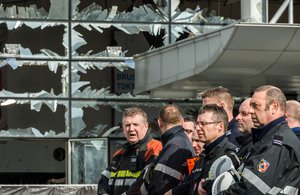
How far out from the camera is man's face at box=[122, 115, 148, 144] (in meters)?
11.1

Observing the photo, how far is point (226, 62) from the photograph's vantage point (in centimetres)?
2042

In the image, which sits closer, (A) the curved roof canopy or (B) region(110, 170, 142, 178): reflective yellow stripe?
(B) region(110, 170, 142, 178): reflective yellow stripe

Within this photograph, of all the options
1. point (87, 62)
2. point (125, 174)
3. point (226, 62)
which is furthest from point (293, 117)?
point (87, 62)

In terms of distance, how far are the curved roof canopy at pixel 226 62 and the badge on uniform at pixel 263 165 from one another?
36.5ft

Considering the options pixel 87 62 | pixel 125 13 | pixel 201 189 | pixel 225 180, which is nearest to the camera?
pixel 225 180

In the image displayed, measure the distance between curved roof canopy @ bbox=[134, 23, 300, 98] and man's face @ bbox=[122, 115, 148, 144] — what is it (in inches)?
318

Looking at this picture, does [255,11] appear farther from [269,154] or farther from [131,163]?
[269,154]

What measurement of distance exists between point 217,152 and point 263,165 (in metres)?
1.21

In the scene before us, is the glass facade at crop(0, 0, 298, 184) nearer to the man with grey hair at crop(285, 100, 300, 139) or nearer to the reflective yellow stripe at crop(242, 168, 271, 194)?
the man with grey hair at crop(285, 100, 300, 139)

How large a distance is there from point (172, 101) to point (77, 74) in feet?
7.29

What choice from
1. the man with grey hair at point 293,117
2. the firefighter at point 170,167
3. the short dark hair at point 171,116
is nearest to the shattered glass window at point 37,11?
the short dark hair at point 171,116

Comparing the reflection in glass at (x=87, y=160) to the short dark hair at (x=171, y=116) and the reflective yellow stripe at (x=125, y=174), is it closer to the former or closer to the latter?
the reflective yellow stripe at (x=125, y=174)

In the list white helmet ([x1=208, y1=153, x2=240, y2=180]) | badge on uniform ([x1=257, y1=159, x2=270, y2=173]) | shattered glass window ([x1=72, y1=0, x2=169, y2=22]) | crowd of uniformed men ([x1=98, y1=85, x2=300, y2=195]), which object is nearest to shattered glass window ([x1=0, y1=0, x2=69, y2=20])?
→ shattered glass window ([x1=72, y1=0, x2=169, y2=22])

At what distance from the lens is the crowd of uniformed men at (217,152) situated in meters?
7.91
